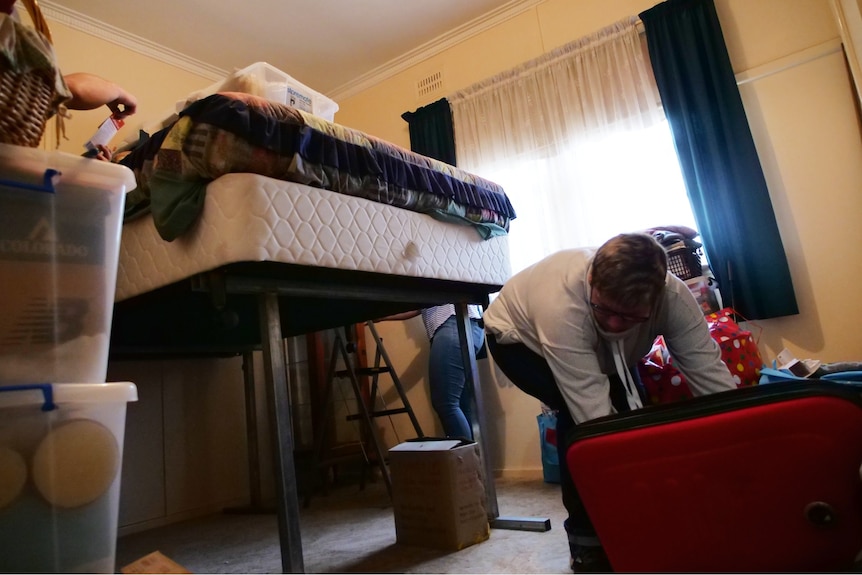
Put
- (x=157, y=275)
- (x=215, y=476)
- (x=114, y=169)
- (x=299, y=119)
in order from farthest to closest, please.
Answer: (x=215, y=476) < (x=157, y=275) < (x=299, y=119) < (x=114, y=169)

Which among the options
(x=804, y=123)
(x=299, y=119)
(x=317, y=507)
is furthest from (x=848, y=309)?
(x=317, y=507)

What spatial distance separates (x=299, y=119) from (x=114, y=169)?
1.41 ft

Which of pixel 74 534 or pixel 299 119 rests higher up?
pixel 299 119

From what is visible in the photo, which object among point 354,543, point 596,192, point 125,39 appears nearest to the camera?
point 354,543

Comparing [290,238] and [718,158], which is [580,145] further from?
[290,238]

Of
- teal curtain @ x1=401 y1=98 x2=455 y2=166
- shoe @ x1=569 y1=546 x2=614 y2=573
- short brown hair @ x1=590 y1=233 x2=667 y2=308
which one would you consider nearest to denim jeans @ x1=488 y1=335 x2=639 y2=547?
shoe @ x1=569 y1=546 x2=614 y2=573

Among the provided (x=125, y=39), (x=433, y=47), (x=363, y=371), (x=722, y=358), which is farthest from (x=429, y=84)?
(x=722, y=358)

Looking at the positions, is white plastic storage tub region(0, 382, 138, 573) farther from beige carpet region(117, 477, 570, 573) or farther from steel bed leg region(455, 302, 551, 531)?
steel bed leg region(455, 302, 551, 531)

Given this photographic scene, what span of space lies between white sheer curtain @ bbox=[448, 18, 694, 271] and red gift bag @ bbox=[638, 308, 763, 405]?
2.27 ft

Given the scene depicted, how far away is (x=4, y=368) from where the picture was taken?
3.26 ft

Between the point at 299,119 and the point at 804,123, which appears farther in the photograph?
the point at 804,123

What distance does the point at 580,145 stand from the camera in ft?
9.21

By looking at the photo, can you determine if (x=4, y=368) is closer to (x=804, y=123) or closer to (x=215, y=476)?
(x=215, y=476)

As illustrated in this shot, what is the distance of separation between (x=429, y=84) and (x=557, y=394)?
2617 mm
